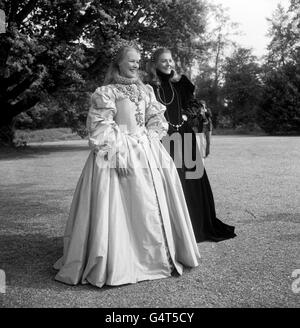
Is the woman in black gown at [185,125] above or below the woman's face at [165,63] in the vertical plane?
below

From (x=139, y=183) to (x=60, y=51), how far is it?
40.7 ft

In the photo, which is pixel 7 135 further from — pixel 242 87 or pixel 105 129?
pixel 242 87

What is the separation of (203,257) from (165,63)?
202 cm

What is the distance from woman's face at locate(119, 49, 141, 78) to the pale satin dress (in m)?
0.12

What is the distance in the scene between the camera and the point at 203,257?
394 cm

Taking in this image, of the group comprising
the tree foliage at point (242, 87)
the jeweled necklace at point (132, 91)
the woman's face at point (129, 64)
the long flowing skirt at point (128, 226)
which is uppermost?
the tree foliage at point (242, 87)

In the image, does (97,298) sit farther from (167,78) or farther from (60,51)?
(60,51)

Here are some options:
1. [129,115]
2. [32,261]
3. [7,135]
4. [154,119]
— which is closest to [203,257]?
[154,119]

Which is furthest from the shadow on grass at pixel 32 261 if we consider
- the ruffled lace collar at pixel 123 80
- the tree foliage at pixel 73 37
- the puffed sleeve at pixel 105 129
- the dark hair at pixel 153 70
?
the tree foliage at pixel 73 37

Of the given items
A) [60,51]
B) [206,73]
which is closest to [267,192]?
[60,51]

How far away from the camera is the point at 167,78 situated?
14.4ft

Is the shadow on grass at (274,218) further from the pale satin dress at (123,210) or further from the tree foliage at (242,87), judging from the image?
the tree foliage at (242,87)

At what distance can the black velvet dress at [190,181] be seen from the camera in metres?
4.42

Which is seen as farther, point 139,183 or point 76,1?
point 76,1
